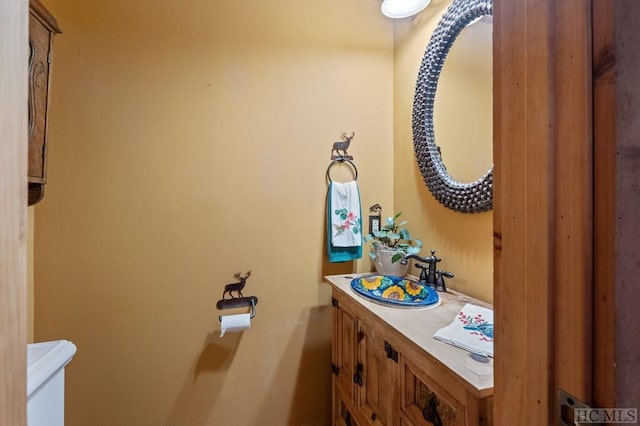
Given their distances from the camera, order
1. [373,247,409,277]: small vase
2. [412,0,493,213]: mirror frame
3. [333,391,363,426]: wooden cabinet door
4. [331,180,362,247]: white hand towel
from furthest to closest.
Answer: [331,180,362,247]: white hand towel
[373,247,409,277]: small vase
[333,391,363,426]: wooden cabinet door
[412,0,493,213]: mirror frame

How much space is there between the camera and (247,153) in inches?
61.1

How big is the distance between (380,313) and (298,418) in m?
1.02

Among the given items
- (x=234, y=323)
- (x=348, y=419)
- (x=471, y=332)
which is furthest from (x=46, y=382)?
(x=471, y=332)

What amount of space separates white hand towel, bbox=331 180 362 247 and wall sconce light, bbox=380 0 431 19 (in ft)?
2.87

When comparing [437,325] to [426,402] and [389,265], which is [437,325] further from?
[389,265]

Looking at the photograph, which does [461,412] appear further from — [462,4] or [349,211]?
[462,4]

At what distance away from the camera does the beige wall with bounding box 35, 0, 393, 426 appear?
1.38 meters

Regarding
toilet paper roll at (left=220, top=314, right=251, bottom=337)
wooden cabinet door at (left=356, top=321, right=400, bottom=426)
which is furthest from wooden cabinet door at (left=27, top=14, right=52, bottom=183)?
wooden cabinet door at (left=356, top=321, right=400, bottom=426)

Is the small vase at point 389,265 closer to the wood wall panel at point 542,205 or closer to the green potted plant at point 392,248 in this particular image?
the green potted plant at point 392,248

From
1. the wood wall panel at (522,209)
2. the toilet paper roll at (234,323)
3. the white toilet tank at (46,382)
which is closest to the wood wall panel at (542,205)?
the wood wall panel at (522,209)

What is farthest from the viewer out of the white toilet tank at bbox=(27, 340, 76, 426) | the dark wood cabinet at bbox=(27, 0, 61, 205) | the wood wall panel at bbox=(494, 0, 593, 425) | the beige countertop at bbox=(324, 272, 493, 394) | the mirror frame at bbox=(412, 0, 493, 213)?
the mirror frame at bbox=(412, 0, 493, 213)

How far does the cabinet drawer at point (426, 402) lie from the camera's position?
28.9 inches

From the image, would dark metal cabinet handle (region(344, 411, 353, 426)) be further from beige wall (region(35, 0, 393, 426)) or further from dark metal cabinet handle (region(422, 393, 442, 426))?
dark metal cabinet handle (region(422, 393, 442, 426))

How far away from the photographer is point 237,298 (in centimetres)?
156
